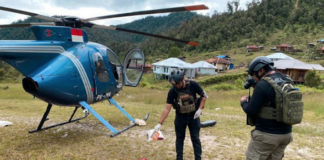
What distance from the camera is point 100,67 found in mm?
6566

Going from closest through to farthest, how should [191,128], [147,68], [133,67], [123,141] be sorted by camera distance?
[191,128]
[123,141]
[133,67]
[147,68]

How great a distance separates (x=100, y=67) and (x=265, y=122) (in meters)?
4.81

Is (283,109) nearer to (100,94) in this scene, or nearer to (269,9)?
(100,94)

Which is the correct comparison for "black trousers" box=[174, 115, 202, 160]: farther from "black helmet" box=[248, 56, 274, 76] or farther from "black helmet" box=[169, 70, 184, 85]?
"black helmet" box=[248, 56, 274, 76]

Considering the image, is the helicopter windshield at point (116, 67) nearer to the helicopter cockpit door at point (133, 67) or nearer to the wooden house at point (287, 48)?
the helicopter cockpit door at point (133, 67)

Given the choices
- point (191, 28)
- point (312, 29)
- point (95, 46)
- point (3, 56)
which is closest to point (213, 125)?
point (95, 46)

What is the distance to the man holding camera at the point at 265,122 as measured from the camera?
9.43ft

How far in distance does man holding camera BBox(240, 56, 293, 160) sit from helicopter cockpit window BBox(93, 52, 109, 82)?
14.6 feet

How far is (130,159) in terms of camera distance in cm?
488

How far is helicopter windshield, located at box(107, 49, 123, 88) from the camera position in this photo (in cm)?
704

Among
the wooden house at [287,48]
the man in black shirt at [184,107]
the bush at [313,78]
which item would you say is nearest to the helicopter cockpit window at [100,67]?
the man in black shirt at [184,107]

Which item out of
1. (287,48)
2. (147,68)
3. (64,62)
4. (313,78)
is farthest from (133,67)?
(287,48)

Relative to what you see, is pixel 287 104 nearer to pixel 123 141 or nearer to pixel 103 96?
pixel 123 141

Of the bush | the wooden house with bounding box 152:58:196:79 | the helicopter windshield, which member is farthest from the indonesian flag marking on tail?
the wooden house with bounding box 152:58:196:79
